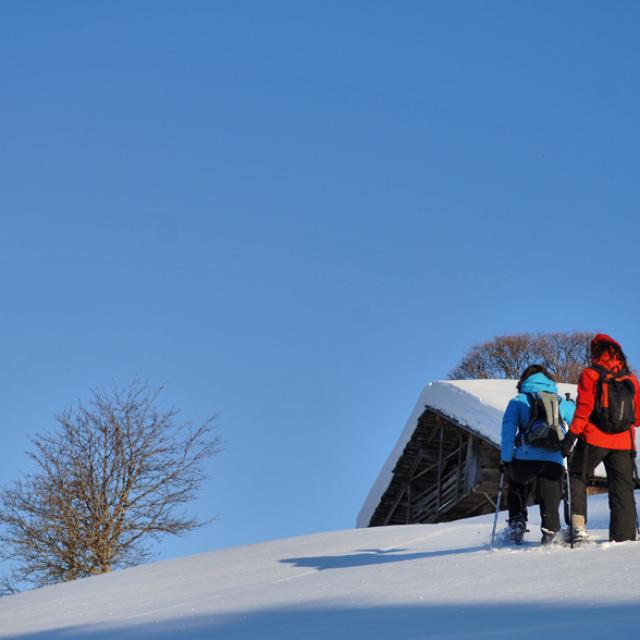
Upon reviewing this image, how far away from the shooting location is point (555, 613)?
4984 millimetres

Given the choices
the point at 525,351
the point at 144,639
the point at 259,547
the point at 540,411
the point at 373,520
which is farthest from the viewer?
the point at 525,351

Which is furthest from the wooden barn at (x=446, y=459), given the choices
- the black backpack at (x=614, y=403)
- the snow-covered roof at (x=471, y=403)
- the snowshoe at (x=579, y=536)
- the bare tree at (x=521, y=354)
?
the bare tree at (x=521, y=354)

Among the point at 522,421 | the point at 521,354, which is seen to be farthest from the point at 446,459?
the point at 521,354

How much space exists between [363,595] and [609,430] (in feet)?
6.83

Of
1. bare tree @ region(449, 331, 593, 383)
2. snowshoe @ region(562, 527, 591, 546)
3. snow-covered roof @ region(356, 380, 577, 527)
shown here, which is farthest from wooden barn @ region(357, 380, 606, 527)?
bare tree @ region(449, 331, 593, 383)

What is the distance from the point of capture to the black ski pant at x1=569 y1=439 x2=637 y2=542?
721cm

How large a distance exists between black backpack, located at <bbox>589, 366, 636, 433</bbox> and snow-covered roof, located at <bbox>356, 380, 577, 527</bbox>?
28.1 ft

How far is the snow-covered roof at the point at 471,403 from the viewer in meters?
16.6

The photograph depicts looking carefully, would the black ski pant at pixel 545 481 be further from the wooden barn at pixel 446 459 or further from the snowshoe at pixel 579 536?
the wooden barn at pixel 446 459

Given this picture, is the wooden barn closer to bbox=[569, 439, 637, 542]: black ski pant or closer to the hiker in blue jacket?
the hiker in blue jacket

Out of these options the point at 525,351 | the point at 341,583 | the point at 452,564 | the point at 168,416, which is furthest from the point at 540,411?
the point at 525,351

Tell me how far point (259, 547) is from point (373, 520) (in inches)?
469

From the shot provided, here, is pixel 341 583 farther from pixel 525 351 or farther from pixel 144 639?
pixel 525 351

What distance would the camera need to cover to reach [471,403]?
1725 cm
